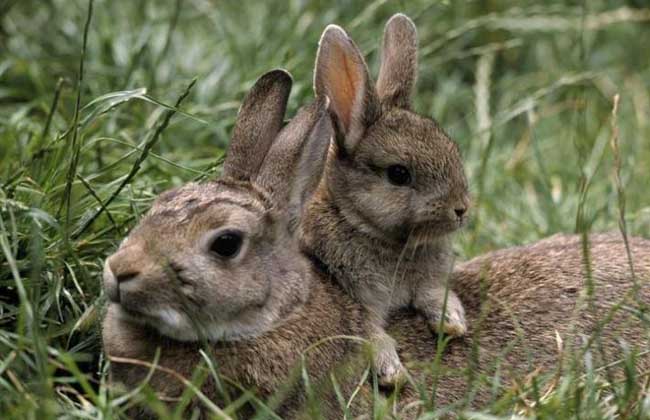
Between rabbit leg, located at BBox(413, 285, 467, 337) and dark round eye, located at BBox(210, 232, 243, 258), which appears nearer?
dark round eye, located at BBox(210, 232, 243, 258)

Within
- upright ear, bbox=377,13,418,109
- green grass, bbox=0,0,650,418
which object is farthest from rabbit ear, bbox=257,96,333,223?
upright ear, bbox=377,13,418,109

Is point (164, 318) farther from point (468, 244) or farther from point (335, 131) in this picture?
point (468, 244)

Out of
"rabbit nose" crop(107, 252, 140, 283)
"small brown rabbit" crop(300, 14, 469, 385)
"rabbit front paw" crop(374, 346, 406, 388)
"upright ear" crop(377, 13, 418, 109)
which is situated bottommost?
"rabbit front paw" crop(374, 346, 406, 388)

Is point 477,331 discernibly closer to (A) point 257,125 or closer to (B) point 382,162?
(B) point 382,162

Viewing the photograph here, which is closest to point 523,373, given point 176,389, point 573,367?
point 573,367

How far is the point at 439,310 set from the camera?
5.54 m

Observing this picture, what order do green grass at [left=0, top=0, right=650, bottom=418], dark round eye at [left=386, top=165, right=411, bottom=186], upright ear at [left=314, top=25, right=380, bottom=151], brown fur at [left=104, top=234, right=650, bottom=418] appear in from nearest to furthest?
brown fur at [left=104, top=234, right=650, bottom=418], green grass at [left=0, top=0, right=650, bottom=418], dark round eye at [left=386, top=165, right=411, bottom=186], upright ear at [left=314, top=25, right=380, bottom=151]

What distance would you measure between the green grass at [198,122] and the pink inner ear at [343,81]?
0.61 meters

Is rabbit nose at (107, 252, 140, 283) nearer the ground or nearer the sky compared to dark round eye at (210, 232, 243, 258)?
nearer the sky

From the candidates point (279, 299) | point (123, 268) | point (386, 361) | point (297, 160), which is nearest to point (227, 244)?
point (279, 299)

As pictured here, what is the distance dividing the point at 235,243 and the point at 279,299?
313 mm

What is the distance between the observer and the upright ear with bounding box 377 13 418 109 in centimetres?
607

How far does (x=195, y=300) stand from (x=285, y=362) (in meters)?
0.50

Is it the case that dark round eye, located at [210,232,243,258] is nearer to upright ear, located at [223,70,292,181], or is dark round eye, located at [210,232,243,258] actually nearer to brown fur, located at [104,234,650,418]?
brown fur, located at [104,234,650,418]
